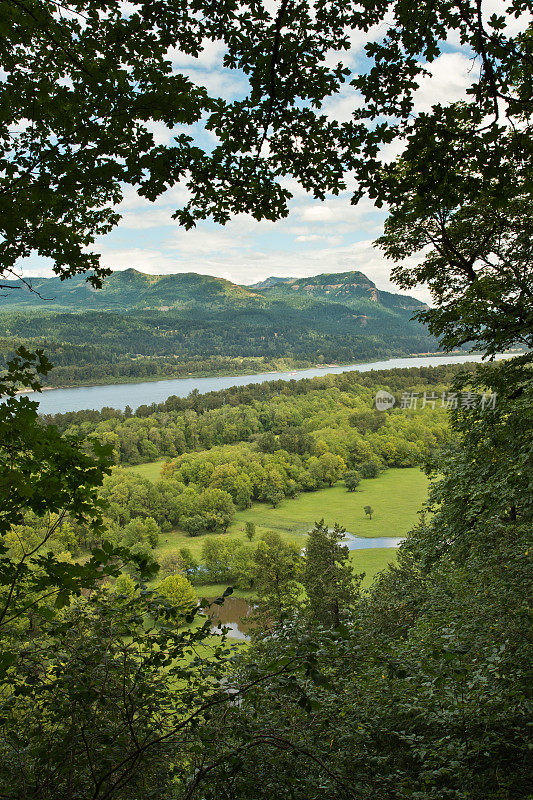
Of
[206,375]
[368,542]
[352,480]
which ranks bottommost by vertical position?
[368,542]

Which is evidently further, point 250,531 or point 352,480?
point 352,480

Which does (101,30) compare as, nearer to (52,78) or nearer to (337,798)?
(52,78)

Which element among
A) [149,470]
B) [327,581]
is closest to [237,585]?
[327,581]

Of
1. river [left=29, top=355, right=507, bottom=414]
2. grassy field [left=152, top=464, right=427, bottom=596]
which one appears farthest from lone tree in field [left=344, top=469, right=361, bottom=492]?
river [left=29, top=355, right=507, bottom=414]

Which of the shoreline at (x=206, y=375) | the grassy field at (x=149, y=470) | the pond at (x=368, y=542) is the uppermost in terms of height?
the shoreline at (x=206, y=375)

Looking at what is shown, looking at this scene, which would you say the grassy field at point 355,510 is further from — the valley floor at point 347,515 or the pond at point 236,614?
the pond at point 236,614

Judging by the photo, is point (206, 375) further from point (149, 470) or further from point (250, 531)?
point (250, 531)

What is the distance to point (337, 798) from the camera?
2.79m

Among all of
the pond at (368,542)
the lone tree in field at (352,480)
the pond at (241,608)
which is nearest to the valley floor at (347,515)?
the lone tree in field at (352,480)

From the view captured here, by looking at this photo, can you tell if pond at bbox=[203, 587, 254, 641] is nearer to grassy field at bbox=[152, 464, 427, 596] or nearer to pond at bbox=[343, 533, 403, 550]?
grassy field at bbox=[152, 464, 427, 596]

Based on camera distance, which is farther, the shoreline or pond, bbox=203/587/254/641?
the shoreline

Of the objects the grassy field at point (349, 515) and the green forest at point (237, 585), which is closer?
the green forest at point (237, 585)

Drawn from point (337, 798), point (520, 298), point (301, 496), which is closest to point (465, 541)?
point (520, 298)

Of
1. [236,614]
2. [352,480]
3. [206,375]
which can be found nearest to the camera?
[236,614]
